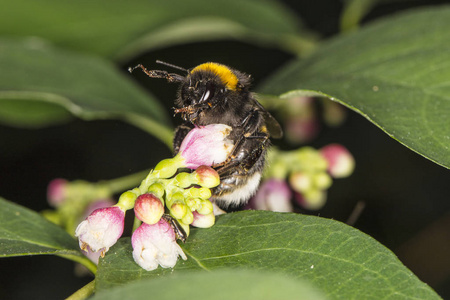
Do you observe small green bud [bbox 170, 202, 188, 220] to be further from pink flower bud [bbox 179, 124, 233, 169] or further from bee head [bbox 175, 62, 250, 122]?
bee head [bbox 175, 62, 250, 122]

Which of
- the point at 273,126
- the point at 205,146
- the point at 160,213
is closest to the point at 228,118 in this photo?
the point at 205,146

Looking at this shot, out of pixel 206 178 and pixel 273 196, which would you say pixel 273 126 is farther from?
pixel 206 178

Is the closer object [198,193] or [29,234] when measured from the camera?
[198,193]

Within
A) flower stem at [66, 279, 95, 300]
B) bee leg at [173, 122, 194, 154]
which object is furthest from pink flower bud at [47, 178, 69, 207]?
flower stem at [66, 279, 95, 300]

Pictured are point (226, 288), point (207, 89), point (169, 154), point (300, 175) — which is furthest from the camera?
point (169, 154)

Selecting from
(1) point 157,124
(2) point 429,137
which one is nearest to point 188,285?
(2) point 429,137

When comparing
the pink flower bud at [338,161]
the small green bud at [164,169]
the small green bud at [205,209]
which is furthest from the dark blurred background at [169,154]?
the small green bud at [205,209]

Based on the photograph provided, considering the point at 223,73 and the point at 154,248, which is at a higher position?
the point at 223,73

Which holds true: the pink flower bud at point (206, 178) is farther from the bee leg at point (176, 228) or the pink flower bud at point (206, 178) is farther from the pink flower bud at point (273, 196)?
the pink flower bud at point (273, 196)
